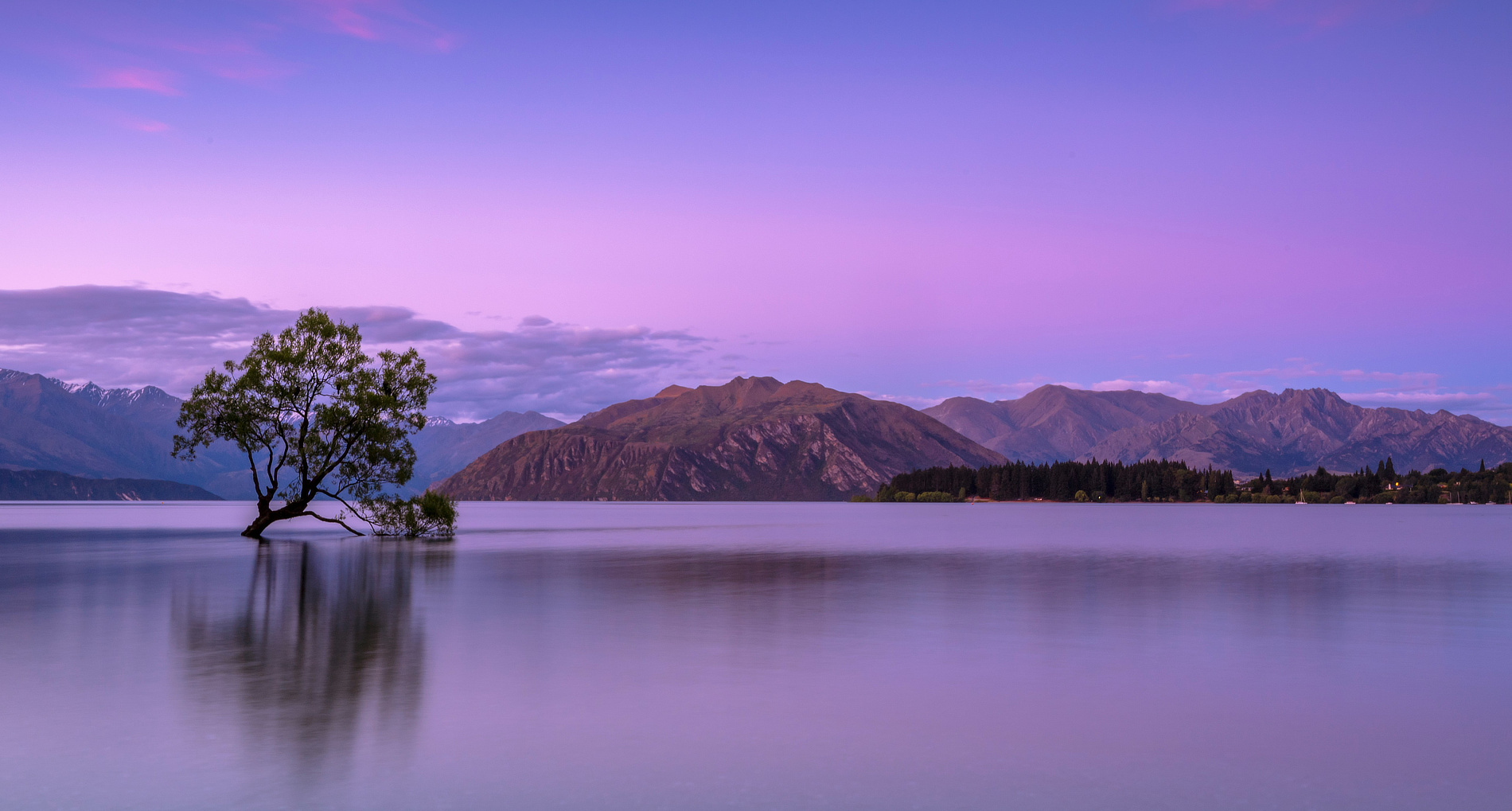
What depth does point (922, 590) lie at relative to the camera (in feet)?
140

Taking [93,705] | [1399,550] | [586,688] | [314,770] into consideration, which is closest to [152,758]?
[314,770]

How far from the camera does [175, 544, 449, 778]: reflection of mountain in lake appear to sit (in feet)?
53.6

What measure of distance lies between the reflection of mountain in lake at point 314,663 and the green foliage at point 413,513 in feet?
140

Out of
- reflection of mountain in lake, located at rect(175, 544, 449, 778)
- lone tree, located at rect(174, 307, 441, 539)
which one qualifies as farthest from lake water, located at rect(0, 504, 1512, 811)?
lone tree, located at rect(174, 307, 441, 539)

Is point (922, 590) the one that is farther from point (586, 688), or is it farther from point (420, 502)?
point (420, 502)

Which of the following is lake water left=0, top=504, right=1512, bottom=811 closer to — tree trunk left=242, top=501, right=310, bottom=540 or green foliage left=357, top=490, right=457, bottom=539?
tree trunk left=242, top=501, right=310, bottom=540

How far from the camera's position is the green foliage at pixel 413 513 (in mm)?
88625

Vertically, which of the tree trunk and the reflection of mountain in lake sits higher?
the reflection of mountain in lake

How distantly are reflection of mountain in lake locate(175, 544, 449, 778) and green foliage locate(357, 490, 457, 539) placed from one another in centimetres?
4261

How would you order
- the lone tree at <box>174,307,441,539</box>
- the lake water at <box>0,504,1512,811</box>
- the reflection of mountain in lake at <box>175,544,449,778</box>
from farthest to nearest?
the lone tree at <box>174,307,441,539</box>
the reflection of mountain in lake at <box>175,544,449,778</box>
the lake water at <box>0,504,1512,811</box>

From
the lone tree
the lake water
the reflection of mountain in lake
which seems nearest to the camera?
the lake water

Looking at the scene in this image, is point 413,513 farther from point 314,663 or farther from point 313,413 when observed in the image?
point 314,663

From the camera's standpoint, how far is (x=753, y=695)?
19891 millimetres

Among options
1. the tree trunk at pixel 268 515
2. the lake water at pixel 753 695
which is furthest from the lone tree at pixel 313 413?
the lake water at pixel 753 695
